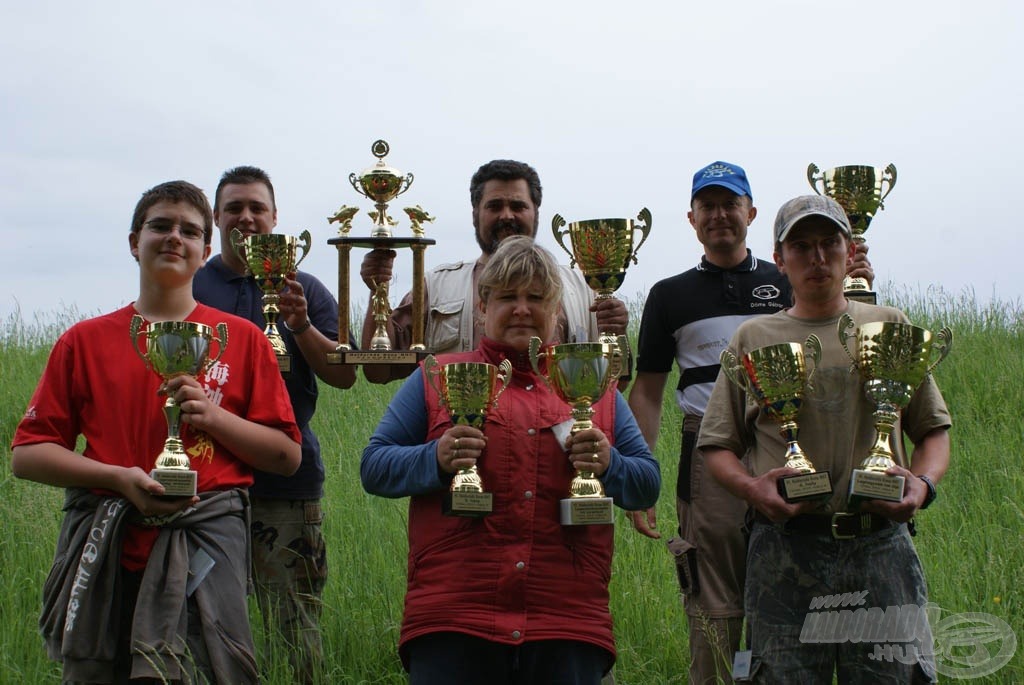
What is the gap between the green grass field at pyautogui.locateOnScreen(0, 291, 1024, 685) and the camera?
511 centimetres

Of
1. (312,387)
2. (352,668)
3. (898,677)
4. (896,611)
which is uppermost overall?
(312,387)

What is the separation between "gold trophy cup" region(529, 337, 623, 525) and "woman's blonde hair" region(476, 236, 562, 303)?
18 cm

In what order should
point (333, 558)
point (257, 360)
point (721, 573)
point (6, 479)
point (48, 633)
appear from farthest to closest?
1. point (6, 479)
2. point (333, 558)
3. point (721, 573)
4. point (257, 360)
5. point (48, 633)

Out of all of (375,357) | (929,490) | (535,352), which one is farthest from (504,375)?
(929,490)

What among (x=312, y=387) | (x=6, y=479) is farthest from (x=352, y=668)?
(x=6, y=479)

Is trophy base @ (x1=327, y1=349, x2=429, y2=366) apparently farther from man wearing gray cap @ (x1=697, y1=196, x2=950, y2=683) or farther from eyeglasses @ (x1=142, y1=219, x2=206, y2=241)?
man wearing gray cap @ (x1=697, y1=196, x2=950, y2=683)

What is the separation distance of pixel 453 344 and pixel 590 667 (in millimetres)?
1694

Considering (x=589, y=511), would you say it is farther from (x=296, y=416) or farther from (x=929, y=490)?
(x=296, y=416)

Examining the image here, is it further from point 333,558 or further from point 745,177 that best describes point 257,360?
point 333,558

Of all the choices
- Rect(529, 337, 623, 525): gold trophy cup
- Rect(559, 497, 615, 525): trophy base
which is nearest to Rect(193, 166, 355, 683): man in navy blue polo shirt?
Rect(529, 337, 623, 525): gold trophy cup

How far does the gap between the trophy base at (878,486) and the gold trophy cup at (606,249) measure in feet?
4.93

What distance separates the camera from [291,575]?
4.30 metres

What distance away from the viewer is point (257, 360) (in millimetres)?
3500

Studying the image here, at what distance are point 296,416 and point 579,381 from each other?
5.14 ft
